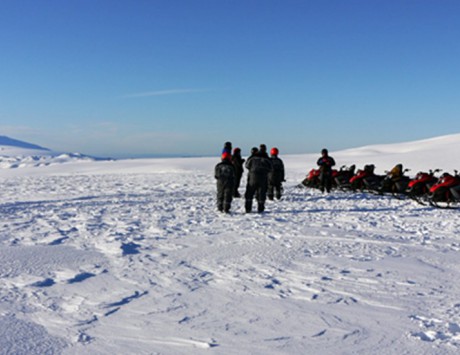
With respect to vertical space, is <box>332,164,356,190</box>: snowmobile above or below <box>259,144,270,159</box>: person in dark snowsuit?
below

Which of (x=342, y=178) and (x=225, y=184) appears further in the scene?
(x=342, y=178)

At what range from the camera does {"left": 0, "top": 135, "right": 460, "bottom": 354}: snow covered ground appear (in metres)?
3.38

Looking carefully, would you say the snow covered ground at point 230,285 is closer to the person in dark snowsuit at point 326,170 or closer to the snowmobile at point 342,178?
the person in dark snowsuit at point 326,170

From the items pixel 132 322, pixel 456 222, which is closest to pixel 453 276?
pixel 132 322

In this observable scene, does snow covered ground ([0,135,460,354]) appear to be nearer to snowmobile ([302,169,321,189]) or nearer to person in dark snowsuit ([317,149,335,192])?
person in dark snowsuit ([317,149,335,192])

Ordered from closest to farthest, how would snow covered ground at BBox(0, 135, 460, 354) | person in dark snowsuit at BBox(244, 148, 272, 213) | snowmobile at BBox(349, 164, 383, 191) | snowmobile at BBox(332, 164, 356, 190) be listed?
snow covered ground at BBox(0, 135, 460, 354), person in dark snowsuit at BBox(244, 148, 272, 213), snowmobile at BBox(349, 164, 383, 191), snowmobile at BBox(332, 164, 356, 190)

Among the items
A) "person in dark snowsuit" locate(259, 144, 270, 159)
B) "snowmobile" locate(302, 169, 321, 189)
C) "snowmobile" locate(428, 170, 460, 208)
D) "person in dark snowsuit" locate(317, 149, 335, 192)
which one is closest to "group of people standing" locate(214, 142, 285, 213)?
"person in dark snowsuit" locate(259, 144, 270, 159)

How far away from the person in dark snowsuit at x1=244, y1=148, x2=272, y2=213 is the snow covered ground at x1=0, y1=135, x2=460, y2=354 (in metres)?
0.94

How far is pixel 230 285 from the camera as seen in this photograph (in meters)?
4.73

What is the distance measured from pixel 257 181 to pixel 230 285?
231 inches

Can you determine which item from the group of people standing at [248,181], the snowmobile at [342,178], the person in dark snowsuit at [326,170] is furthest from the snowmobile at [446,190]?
the snowmobile at [342,178]

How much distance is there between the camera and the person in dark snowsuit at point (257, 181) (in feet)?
34.0

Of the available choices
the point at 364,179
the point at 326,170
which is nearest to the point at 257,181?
the point at 326,170

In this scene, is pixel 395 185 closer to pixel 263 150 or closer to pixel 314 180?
pixel 314 180
